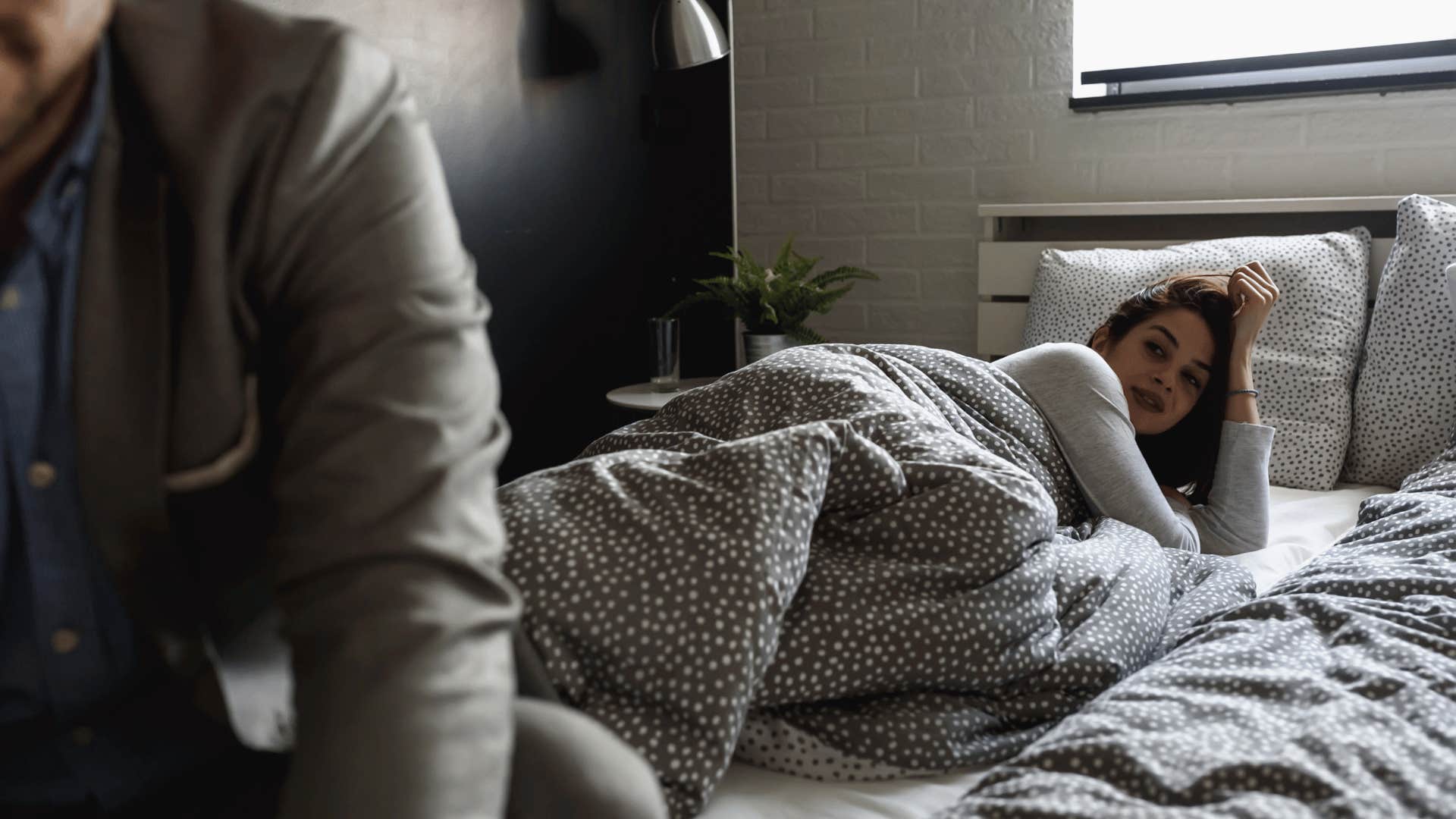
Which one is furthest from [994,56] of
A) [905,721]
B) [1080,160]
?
[905,721]

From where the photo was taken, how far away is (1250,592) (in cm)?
144

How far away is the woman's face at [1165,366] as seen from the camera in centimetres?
184

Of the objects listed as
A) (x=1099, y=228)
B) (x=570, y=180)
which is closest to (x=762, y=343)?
(x=570, y=180)

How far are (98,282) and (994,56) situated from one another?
8.13ft

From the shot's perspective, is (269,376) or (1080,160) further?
(1080,160)

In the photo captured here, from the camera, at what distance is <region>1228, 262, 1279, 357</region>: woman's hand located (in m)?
1.83

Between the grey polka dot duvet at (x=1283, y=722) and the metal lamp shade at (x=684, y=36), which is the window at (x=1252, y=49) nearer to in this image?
the metal lamp shade at (x=684, y=36)

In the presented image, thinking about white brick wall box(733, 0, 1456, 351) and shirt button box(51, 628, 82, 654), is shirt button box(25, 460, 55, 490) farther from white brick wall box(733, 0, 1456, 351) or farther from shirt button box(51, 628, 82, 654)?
white brick wall box(733, 0, 1456, 351)

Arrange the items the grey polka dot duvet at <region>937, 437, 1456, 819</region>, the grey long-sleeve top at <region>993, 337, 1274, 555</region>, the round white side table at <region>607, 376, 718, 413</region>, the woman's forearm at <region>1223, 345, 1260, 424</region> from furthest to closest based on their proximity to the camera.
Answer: the round white side table at <region>607, 376, 718, 413</region>, the woman's forearm at <region>1223, 345, 1260, 424</region>, the grey long-sleeve top at <region>993, 337, 1274, 555</region>, the grey polka dot duvet at <region>937, 437, 1456, 819</region>

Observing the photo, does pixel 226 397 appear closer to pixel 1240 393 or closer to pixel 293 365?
pixel 293 365

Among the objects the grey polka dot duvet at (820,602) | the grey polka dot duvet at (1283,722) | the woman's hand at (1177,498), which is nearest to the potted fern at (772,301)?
the woman's hand at (1177,498)

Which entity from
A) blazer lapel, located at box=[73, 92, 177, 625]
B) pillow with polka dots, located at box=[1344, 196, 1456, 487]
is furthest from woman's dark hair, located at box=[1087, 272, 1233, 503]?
blazer lapel, located at box=[73, 92, 177, 625]

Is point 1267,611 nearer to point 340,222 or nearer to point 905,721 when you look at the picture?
point 905,721

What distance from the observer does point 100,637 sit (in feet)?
2.19
